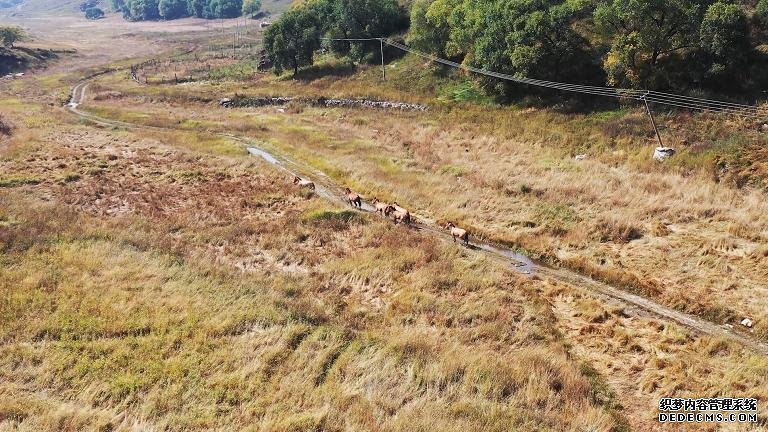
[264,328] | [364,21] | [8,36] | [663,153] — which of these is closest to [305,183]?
[264,328]

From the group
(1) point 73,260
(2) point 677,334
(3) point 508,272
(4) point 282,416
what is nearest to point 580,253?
(3) point 508,272

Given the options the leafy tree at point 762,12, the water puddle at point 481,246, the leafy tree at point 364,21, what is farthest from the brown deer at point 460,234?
the leafy tree at point 364,21

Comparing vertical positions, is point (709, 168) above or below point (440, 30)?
below

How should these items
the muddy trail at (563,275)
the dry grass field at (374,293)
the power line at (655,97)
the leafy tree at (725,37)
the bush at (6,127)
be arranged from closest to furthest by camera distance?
the dry grass field at (374,293)
the muddy trail at (563,275)
the power line at (655,97)
the leafy tree at (725,37)
the bush at (6,127)

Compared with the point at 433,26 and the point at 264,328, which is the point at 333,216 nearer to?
the point at 264,328

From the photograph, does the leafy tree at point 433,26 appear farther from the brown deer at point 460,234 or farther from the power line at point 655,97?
the brown deer at point 460,234

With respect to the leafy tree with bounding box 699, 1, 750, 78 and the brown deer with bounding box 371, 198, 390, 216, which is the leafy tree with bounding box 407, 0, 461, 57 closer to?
the leafy tree with bounding box 699, 1, 750, 78

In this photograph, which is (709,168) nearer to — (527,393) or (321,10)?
(527,393)
